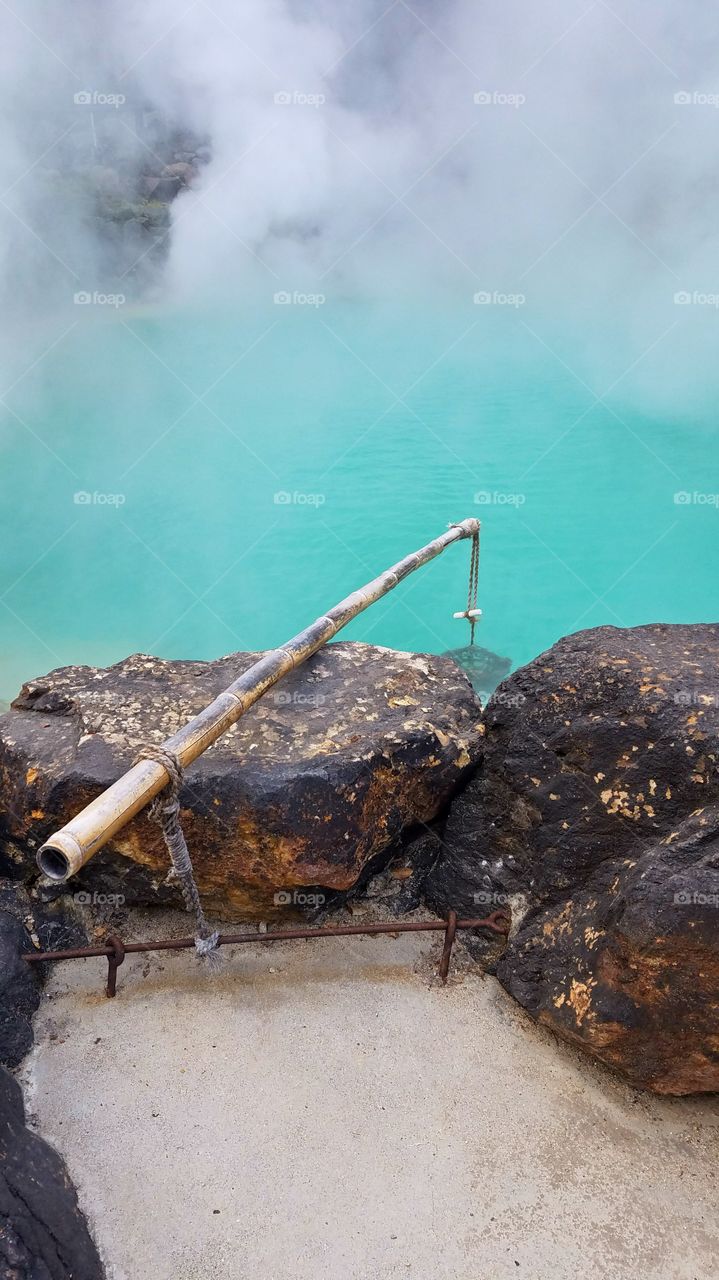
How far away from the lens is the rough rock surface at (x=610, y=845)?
219 cm

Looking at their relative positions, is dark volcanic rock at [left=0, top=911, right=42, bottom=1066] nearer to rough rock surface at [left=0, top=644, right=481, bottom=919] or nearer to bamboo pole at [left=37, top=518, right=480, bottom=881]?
rough rock surface at [left=0, top=644, right=481, bottom=919]

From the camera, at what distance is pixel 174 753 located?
7.98ft

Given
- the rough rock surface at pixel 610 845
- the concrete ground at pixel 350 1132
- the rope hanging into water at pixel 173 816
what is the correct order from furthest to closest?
the rope hanging into water at pixel 173 816
the rough rock surface at pixel 610 845
the concrete ground at pixel 350 1132

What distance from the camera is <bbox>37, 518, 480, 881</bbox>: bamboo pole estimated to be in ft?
6.81

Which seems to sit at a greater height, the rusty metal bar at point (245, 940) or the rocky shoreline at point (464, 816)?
the rocky shoreline at point (464, 816)

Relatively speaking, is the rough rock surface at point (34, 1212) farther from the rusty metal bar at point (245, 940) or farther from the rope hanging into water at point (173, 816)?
the rope hanging into water at point (173, 816)

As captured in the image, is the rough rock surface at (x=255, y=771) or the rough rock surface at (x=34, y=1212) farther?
the rough rock surface at (x=255, y=771)

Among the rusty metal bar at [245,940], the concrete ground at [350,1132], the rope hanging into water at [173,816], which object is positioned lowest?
the concrete ground at [350,1132]

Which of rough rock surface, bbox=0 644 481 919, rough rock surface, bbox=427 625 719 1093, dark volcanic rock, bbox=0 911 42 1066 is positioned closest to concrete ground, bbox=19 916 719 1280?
dark volcanic rock, bbox=0 911 42 1066

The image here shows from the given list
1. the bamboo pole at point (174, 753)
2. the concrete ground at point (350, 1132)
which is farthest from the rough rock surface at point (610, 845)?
the bamboo pole at point (174, 753)

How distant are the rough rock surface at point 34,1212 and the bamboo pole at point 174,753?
0.54m

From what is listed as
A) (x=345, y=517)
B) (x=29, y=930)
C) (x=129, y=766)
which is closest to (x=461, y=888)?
(x=129, y=766)

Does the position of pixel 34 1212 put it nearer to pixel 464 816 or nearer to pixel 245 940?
pixel 245 940

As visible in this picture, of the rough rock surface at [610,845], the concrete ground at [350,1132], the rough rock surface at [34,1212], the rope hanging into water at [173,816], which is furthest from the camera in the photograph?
the rope hanging into water at [173,816]
